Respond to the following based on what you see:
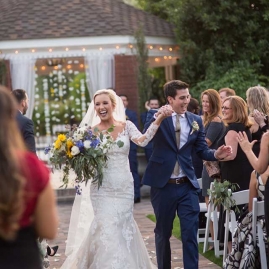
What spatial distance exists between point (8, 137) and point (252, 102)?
20.5 feet

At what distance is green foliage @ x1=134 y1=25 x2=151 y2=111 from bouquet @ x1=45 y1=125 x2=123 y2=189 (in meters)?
10.8

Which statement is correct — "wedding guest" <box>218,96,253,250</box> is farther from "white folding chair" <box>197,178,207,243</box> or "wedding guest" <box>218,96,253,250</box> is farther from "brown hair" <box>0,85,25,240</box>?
"brown hair" <box>0,85,25,240</box>

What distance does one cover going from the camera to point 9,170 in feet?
11.8

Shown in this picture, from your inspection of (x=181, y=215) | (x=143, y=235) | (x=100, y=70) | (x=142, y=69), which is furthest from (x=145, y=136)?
(x=100, y=70)

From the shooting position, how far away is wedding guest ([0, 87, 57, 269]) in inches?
141

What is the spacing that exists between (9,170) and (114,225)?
183 inches

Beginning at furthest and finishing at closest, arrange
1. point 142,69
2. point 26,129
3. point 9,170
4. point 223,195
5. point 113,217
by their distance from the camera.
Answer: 1. point 142,69
2. point 223,195
3. point 26,129
4. point 113,217
5. point 9,170

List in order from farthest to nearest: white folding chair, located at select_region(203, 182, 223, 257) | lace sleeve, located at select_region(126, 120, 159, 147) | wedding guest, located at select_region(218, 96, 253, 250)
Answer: white folding chair, located at select_region(203, 182, 223, 257)
wedding guest, located at select_region(218, 96, 253, 250)
lace sleeve, located at select_region(126, 120, 159, 147)

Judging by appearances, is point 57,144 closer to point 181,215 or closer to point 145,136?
point 145,136

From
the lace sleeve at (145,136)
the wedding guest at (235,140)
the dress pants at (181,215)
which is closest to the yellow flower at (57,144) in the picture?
the lace sleeve at (145,136)

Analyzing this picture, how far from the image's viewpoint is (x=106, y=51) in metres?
19.7

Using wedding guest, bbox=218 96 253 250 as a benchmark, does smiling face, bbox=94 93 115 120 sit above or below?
above

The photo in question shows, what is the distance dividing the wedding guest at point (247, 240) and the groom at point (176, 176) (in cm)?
38

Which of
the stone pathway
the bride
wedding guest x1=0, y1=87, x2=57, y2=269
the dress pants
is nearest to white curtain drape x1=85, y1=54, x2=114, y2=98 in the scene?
the stone pathway
